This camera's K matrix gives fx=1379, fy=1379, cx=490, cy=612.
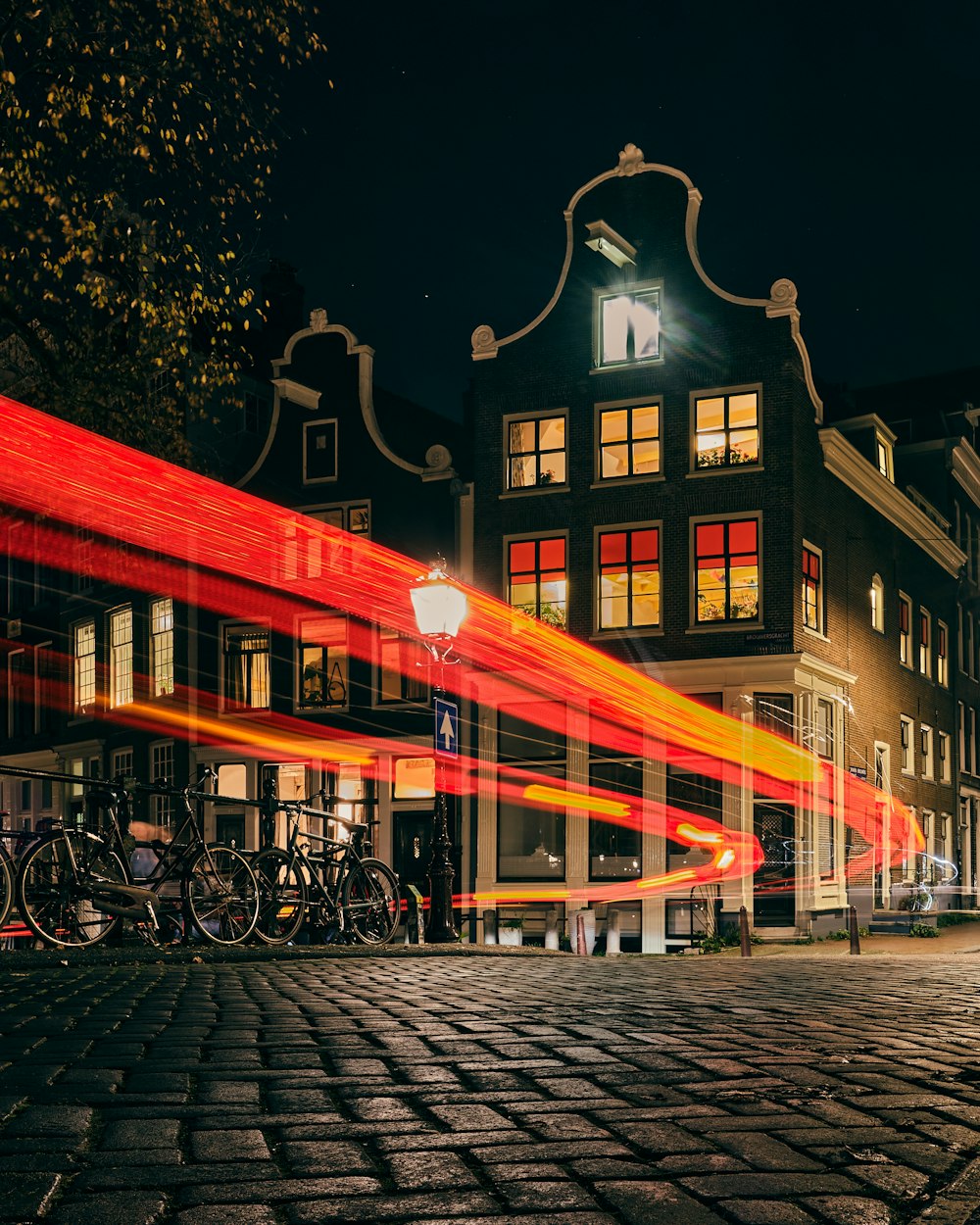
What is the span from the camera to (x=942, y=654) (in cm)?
3875

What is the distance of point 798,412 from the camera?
27.2m

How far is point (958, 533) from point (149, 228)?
29.4 metres

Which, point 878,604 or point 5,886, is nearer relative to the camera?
point 5,886

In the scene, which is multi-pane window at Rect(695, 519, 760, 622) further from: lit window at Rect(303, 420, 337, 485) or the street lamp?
the street lamp

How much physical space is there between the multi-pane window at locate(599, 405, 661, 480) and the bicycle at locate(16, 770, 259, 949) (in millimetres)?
17717

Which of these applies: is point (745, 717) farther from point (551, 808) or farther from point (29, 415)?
point (29, 415)

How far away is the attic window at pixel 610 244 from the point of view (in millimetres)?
28422

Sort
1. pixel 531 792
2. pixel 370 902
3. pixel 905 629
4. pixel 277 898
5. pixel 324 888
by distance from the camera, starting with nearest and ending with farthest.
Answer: pixel 277 898
pixel 324 888
pixel 370 902
pixel 531 792
pixel 905 629

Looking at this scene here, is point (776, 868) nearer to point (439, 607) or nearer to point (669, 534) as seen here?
point (669, 534)

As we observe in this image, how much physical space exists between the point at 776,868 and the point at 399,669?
30.8 ft

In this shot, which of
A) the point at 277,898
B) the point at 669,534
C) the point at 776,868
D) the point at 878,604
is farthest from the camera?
the point at 878,604

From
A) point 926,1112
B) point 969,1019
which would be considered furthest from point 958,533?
point 926,1112

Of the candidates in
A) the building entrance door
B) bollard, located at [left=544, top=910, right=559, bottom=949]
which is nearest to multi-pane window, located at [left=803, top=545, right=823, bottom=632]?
the building entrance door

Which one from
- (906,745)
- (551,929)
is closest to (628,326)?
(551,929)
